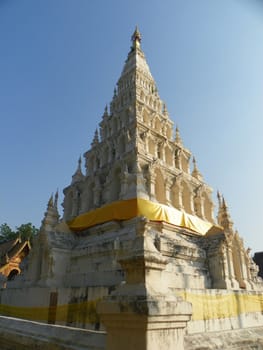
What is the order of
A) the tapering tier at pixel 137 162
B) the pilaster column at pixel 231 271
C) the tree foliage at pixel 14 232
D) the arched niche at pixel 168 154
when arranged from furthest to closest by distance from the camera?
the tree foliage at pixel 14 232
the arched niche at pixel 168 154
the tapering tier at pixel 137 162
the pilaster column at pixel 231 271

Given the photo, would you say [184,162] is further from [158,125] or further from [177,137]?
[158,125]

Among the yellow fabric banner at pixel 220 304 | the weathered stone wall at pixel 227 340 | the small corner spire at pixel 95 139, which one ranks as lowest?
the weathered stone wall at pixel 227 340

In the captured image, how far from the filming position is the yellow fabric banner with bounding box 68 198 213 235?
15031 mm

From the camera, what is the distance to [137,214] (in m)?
14.8

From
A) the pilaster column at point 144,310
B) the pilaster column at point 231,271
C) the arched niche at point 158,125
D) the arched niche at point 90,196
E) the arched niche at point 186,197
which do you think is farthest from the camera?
the arched niche at point 158,125

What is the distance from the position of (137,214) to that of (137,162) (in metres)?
4.31

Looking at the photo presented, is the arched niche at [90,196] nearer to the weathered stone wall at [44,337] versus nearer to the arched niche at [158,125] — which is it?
the arched niche at [158,125]

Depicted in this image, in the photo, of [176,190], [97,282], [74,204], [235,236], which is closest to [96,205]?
[74,204]

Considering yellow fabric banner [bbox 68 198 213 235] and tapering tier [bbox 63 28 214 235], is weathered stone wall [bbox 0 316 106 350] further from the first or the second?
tapering tier [bbox 63 28 214 235]

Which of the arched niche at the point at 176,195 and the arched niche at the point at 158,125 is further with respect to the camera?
the arched niche at the point at 158,125

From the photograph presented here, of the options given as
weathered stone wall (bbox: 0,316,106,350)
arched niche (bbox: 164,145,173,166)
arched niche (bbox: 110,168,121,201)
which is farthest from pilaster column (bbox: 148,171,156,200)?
weathered stone wall (bbox: 0,316,106,350)

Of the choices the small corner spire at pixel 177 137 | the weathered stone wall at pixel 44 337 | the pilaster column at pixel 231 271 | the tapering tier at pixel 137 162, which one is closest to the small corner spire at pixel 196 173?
the tapering tier at pixel 137 162

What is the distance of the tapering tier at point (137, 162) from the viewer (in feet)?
60.2

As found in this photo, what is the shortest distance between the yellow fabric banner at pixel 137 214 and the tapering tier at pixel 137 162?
67cm
